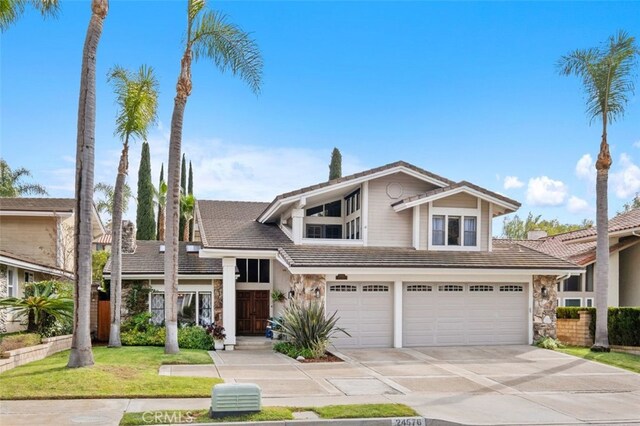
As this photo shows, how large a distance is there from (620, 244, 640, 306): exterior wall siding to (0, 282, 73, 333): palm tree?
22825 mm

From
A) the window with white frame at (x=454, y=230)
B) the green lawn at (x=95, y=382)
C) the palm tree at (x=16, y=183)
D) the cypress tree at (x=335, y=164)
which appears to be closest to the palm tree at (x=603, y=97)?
the window with white frame at (x=454, y=230)

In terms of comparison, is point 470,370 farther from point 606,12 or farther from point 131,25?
point 131,25

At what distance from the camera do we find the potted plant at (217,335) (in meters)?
19.1

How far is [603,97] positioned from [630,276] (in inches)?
410

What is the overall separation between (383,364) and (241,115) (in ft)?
31.8

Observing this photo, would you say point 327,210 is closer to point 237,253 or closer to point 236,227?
point 236,227

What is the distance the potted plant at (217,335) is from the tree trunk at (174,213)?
1.74 metres

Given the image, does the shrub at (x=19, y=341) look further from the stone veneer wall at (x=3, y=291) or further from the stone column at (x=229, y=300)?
the stone column at (x=229, y=300)

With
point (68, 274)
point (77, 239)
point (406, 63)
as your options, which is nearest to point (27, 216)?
point (68, 274)

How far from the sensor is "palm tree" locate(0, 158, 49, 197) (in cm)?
4119

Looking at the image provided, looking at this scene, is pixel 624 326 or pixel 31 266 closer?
pixel 624 326

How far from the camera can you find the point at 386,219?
21.4m

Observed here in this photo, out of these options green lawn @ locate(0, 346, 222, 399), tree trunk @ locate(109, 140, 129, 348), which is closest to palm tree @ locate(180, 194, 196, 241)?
tree trunk @ locate(109, 140, 129, 348)

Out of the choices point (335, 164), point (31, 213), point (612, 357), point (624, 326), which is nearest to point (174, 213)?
point (31, 213)
